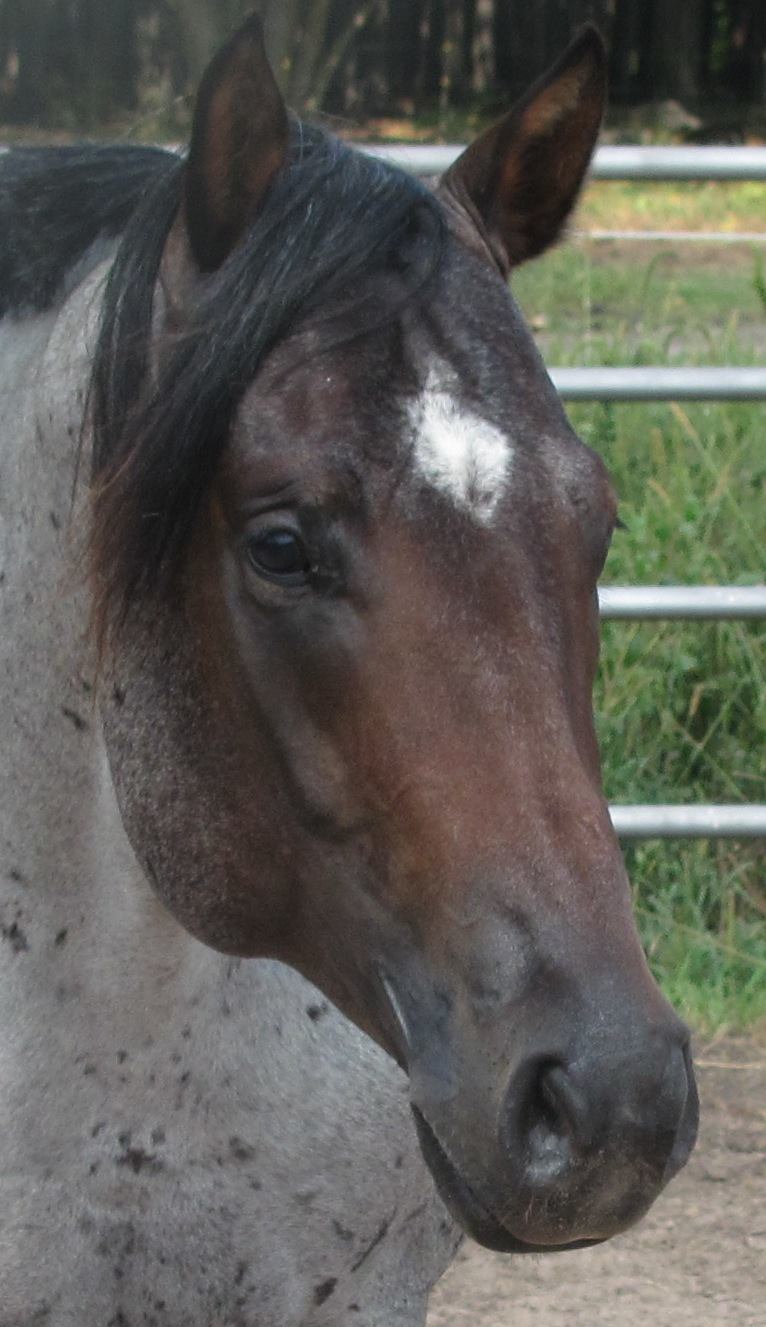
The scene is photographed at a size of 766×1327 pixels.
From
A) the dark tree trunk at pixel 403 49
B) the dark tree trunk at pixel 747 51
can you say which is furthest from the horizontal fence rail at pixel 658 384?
the dark tree trunk at pixel 747 51

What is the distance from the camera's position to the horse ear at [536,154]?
6.20 feet

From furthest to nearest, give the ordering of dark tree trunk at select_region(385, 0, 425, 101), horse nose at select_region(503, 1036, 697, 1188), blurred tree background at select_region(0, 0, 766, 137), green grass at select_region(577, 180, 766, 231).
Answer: dark tree trunk at select_region(385, 0, 425, 101) < blurred tree background at select_region(0, 0, 766, 137) < green grass at select_region(577, 180, 766, 231) < horse nose at select_region(503, 1036, 697, 1188)

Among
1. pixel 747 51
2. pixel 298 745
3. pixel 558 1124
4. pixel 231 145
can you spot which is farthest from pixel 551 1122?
pixel 747 51

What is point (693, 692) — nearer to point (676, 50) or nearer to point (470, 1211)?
point (470, 1211)

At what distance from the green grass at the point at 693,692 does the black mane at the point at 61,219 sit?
7.40ft

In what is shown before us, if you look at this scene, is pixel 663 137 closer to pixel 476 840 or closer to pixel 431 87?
pixel 431 87

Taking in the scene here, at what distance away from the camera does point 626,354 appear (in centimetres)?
492

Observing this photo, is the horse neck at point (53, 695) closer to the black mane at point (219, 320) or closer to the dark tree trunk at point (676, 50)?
the black mane at point (219, 320)

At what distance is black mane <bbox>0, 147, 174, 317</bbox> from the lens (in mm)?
1981

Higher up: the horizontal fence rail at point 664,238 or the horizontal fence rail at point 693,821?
the horizontal fence rail at point 693,821

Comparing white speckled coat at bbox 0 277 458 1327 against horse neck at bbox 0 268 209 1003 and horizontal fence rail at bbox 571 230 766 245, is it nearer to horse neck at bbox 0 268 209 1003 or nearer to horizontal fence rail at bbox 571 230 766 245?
horse neck at bbox 0 268 209 1003

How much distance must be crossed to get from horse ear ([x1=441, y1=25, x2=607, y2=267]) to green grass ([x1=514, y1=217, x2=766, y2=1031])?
216cm

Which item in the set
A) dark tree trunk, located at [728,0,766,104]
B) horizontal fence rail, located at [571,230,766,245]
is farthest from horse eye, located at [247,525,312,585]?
dark tree trunk, located at [728,0,766,104]

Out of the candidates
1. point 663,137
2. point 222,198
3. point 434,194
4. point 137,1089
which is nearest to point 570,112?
point 434,194
